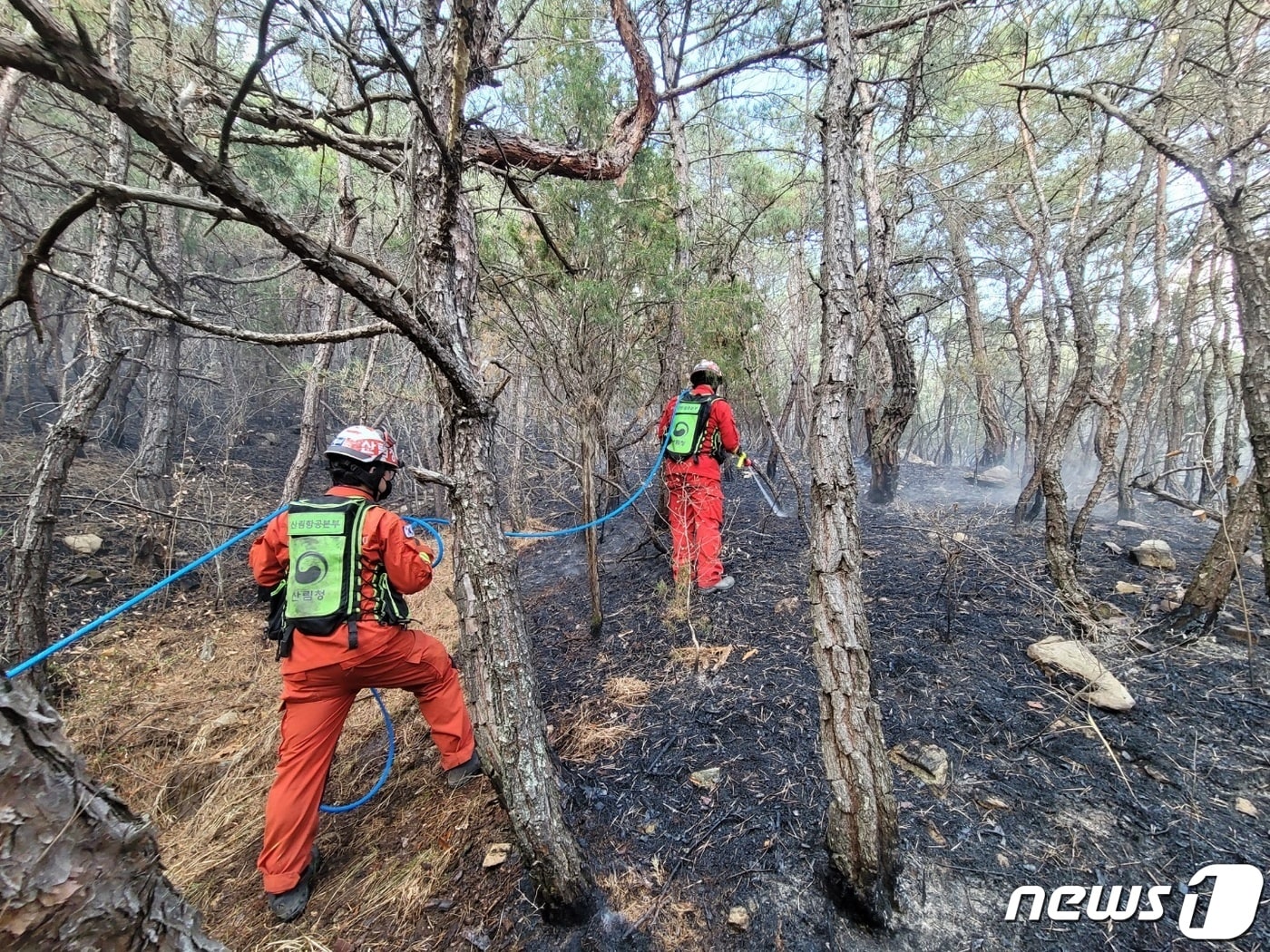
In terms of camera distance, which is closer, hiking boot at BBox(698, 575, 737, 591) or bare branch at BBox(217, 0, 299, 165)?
bare branch at BBox(217, 0, 299, 165)

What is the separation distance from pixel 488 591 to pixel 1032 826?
8.11 ft

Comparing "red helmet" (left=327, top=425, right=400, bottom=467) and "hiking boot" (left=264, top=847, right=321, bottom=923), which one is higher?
"red helmet" (left=327, top=425, right=400, bottom=467)

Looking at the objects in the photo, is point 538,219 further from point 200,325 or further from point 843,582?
point 843,582

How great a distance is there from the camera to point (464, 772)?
2.72 metres

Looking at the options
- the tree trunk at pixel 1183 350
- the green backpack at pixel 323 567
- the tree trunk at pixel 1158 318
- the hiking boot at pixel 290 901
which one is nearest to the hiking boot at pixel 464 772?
the hiking boot at pixel 290 901

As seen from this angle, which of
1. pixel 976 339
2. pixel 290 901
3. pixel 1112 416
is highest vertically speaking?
pixel 976 339

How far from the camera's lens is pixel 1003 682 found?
2.85 m

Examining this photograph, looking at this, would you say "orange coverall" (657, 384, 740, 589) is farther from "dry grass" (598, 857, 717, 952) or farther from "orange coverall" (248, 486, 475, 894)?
"dry grass" (598, 857, 717, 952)

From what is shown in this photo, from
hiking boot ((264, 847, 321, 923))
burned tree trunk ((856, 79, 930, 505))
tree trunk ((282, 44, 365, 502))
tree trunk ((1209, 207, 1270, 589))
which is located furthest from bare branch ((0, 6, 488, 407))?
burned tree trunk ((856, 79, 930, 505))

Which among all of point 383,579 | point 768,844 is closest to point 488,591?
point 383,579

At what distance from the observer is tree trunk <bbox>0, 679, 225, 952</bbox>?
74 cm

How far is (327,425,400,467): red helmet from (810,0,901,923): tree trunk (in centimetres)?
209

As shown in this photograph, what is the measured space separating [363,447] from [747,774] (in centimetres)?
260

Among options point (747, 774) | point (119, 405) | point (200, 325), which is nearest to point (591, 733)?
point (747, 774)
